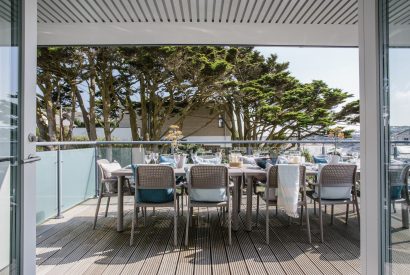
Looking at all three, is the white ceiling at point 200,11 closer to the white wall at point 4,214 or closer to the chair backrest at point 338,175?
the chair backrest at point 338,175

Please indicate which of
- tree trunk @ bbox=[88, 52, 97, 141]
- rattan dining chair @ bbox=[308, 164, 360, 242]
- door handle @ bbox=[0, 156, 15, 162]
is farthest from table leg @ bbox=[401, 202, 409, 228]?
tree trunk @ bbox=[88, 52, 97, 141]

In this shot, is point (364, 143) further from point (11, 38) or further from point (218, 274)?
point (11, 38)

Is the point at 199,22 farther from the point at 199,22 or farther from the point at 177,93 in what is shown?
the point at 177,93

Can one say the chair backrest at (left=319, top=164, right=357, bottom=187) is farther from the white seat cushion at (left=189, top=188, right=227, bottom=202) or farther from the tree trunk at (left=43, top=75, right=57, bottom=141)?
the tree trunk at (left=43, top=75, right=57, bottom=141)

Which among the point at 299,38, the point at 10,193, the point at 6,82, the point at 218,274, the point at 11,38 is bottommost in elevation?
the point at 218,274

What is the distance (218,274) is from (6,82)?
2154 millimetres

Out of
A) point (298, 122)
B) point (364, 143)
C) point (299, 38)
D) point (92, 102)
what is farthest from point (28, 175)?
point (298, 122)

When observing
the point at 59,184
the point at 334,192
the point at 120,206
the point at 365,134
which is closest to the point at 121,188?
the point at 120,206

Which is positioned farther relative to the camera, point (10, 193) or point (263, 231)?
point (263, 231)

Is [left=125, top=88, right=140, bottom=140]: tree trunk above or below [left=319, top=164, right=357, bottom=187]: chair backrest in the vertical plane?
above

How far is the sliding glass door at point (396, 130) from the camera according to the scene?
5.47 feet

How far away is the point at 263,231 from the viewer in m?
4.12

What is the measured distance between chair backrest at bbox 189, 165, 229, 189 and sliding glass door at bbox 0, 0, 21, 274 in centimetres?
191

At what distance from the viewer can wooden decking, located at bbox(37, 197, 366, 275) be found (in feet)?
9.75
